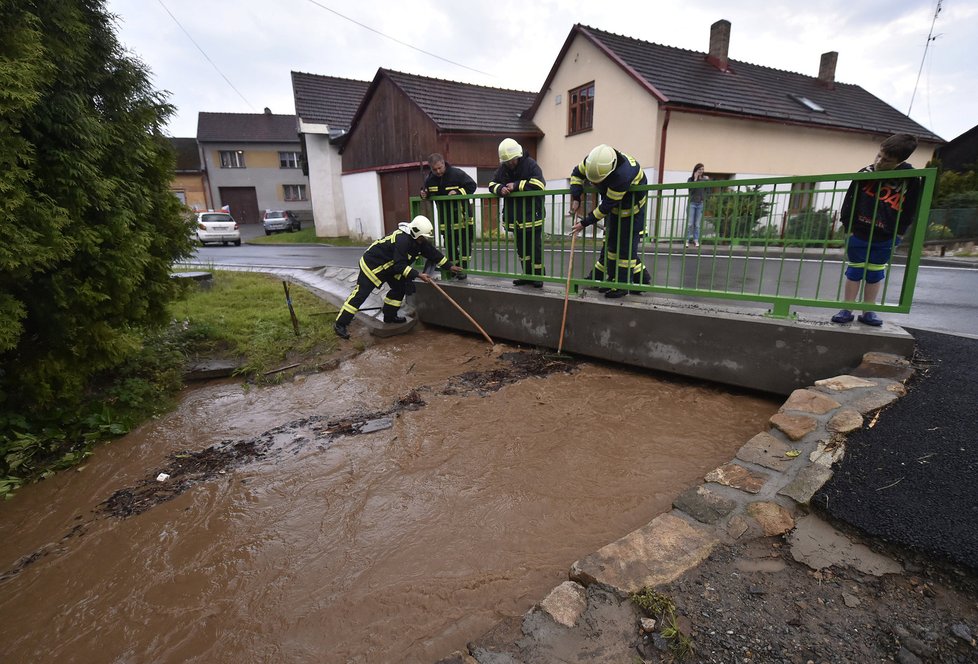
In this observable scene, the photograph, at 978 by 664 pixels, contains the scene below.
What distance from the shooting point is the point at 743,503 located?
242cm

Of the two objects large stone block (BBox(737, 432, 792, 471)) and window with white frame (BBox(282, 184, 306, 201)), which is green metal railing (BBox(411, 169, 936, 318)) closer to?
large stone block (BBox(737, 432, 792, 471))

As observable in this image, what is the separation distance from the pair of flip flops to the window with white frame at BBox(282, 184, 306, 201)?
3864cm

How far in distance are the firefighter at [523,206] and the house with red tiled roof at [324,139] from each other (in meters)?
16.5

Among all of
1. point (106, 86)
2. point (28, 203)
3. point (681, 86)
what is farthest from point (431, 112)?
point (28, 203)

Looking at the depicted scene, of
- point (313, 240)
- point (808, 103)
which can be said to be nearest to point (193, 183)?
point (313, 240)

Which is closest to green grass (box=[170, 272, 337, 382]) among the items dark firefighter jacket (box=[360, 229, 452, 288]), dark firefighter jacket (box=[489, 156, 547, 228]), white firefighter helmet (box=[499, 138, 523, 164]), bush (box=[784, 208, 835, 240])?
dark firefighter jacket (box=[360, 229, 452, 288])

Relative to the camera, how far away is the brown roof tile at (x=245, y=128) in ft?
115

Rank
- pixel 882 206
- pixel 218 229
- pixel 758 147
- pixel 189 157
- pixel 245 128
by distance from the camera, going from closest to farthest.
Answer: pixel 882 206, pixel 758 147, pixel 218 229, pixel 245 128, pixel 189 157

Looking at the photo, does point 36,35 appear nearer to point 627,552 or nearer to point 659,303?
point 627,552

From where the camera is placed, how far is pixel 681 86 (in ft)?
47.1

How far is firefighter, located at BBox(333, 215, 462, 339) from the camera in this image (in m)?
6.27

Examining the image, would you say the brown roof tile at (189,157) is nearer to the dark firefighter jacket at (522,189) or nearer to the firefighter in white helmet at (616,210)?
the dark firefighter jacket at (522,189)

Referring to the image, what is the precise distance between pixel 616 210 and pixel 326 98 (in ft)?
67.6

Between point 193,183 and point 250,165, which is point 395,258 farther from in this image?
point 193,183
